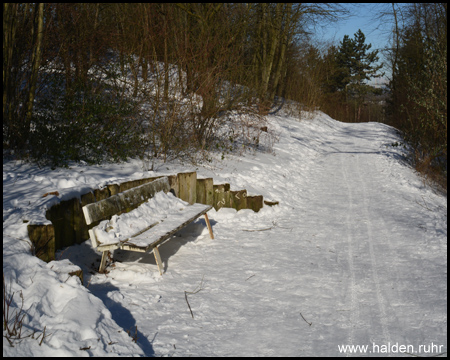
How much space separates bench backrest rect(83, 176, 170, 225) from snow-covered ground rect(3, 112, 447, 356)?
53 cm

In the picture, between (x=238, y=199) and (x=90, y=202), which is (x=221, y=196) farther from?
(x=90, y=202)

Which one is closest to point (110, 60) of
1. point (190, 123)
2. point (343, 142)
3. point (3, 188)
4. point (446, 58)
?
point (190, 123)

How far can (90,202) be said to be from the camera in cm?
495

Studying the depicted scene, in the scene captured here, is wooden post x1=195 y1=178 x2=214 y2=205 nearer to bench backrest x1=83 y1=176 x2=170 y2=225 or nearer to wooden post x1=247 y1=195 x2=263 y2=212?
wooden post x1=247 y1=195 x2=263 y2=212

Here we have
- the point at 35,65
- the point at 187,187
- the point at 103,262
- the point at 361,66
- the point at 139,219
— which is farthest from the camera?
the point at 361,66

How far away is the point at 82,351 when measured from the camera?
2.54 m

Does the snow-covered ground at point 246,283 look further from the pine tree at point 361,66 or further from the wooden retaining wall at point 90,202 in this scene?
the pine tree at point 361,66

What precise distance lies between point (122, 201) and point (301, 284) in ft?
8.18

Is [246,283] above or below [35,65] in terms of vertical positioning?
below

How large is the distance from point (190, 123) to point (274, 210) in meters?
2.97

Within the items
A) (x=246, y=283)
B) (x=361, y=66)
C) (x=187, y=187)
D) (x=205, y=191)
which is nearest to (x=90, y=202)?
(x=187, y=187)

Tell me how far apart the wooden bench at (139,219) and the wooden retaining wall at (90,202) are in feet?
1.16

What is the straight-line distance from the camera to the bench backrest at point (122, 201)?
14.2 ft

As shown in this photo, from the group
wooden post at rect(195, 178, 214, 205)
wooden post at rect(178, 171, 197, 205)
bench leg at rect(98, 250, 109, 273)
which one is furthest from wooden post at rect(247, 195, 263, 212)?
bench leg at rect(98, 250, 109, 273)
